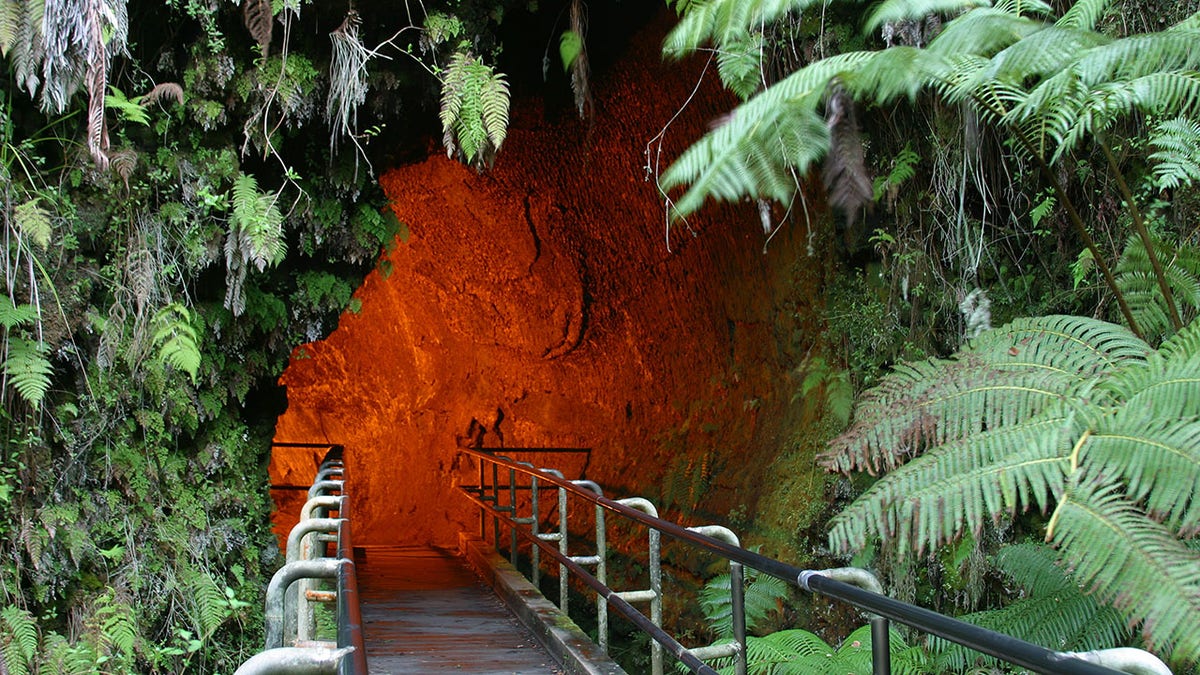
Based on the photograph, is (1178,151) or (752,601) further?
(752,601)

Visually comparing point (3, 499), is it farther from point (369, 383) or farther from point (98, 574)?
point (369, 383)

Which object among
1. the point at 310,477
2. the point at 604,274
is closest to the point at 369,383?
the point at 310,477

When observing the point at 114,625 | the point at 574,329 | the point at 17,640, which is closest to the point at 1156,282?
the point at 114,625

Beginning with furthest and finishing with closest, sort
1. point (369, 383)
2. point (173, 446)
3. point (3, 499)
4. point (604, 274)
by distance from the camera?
point (369, 383), point (604, 274), point (173, 446), point (3, 499)

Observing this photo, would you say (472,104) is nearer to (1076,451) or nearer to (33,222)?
(33,222)

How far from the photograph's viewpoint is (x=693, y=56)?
8.05 metres

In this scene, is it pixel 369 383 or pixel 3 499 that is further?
pixel 369 383

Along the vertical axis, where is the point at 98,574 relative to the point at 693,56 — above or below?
below

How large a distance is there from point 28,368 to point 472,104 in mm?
2864

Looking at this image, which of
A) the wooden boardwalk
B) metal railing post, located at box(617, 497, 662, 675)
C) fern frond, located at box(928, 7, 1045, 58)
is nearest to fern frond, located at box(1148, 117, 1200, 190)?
fern frond, located at box(928, 7, 1045, 58)

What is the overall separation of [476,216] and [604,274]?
74.3 inches

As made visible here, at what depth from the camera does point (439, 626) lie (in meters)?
5.43

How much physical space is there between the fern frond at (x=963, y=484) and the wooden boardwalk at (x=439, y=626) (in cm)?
213

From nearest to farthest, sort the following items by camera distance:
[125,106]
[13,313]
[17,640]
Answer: [17,640], [13,313], [125,106]
